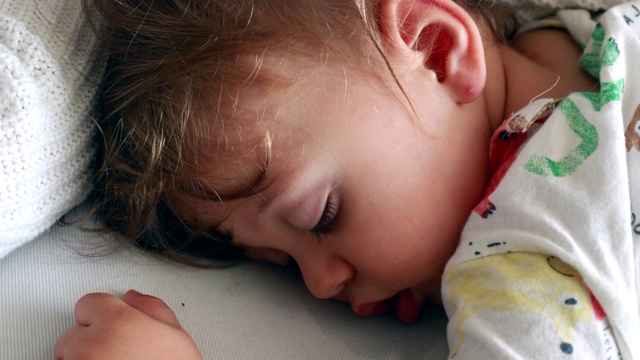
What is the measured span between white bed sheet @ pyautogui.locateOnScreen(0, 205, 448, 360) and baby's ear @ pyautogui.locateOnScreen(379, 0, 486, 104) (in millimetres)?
303

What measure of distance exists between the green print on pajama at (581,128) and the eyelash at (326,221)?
225 millimetres

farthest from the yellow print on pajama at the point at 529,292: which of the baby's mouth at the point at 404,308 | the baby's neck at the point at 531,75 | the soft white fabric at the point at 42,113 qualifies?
the soft white fabric at the point at 42,113

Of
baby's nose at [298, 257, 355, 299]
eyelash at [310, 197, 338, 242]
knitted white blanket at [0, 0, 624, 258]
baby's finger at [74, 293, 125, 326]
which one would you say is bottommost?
baby's nose at [298, 257, 355, 299]

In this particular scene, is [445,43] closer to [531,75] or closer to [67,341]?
[531,75]

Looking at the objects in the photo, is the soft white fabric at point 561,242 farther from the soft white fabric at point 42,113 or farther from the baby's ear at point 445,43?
the soft white fabric at point 42,113

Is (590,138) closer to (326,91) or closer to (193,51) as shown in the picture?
(326,91)

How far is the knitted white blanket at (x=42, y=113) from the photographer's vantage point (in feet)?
2.56

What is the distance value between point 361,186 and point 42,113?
1.22ft

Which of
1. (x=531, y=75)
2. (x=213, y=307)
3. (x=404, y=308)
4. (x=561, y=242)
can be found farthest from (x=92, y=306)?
(x=531, y=75)

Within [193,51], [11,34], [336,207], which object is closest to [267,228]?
[336,207]

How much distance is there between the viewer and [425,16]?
88 cm

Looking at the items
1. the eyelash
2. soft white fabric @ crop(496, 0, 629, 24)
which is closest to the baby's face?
the eyelash

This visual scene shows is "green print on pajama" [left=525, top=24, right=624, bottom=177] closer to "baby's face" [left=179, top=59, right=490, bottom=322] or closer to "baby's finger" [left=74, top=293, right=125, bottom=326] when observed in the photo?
"baby's face" [left=179, top=59, right=490, bottom=322]

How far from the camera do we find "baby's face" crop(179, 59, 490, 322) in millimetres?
812
